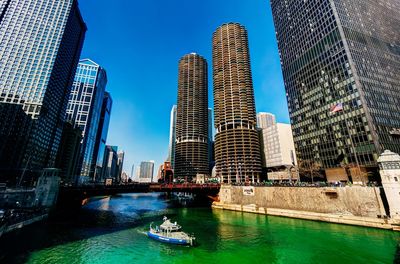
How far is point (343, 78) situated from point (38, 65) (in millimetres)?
191523

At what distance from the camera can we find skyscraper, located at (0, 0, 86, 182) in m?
138

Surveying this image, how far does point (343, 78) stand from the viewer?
95.8m

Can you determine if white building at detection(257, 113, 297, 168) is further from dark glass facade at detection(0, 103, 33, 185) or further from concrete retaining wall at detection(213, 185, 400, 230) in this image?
dark glass facade at detection(0, 103, 33, 185)

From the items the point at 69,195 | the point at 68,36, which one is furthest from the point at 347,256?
the point at 68,36

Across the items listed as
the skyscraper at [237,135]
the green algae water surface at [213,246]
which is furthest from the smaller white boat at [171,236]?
the skyscraper at [237,135]

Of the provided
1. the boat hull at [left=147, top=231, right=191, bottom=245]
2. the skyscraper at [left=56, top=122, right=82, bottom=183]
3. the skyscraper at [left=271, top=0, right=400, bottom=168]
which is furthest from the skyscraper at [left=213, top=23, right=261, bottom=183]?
the skyscraper at [left=56, top=122, right=82, bottom=183]

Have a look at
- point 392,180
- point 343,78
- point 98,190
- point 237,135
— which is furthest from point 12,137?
point 343,78

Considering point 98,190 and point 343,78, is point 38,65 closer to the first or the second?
point 98,190

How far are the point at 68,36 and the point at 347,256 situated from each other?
215 m

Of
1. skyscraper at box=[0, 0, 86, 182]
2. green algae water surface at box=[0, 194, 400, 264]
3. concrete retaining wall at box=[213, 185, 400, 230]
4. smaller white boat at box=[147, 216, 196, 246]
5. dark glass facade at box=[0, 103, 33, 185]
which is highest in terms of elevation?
skyscraper at box=[0, 0, 86, 182]

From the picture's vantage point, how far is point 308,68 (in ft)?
373

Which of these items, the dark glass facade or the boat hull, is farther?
the dark glass facade

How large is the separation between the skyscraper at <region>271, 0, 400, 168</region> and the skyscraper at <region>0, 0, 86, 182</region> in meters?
169

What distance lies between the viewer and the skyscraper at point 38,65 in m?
138
